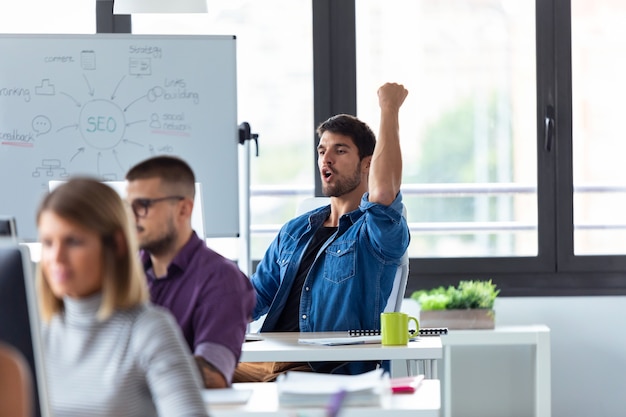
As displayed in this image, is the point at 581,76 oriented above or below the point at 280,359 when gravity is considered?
above

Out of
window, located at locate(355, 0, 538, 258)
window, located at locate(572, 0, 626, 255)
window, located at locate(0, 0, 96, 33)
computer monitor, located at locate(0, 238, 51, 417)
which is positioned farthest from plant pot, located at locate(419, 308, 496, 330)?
computer monitor, located at locate(0, 238, 51, 417)

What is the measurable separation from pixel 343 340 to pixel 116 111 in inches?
73.4

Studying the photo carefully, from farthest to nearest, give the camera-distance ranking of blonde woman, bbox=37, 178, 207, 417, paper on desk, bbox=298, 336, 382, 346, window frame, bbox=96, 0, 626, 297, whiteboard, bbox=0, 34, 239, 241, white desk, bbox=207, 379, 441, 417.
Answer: window frame, bbox=96, 0, 626, 297, whiteboard, bbox=0, 34, 239, 241, paper on desk, bbox=298, 336, 382, 346, white desk, bbox=207, 379, 441, 417, blonde woman, bbox=37, 178, 207, 417

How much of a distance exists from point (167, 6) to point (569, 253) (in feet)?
7.11

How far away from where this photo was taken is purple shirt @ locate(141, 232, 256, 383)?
2.13 m

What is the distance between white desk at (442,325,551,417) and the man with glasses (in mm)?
2164

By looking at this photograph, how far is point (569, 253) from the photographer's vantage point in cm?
480

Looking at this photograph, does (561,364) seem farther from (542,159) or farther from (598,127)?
(598,127)

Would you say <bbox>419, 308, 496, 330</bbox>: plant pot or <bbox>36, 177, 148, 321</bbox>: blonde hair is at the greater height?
<bbox>36, 177, 148, 321</bbox>: blonde hair

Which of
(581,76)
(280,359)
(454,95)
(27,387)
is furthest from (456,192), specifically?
(27,387)

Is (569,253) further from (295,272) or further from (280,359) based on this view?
(280,359)

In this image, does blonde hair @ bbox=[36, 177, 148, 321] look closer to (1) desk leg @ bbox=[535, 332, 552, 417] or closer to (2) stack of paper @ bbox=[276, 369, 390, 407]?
(2) stack of paper @ bbox=[276, 369, 390, 407]

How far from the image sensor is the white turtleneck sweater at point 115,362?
149 cm

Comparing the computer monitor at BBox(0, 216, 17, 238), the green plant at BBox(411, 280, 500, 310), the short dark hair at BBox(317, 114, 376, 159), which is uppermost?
the short dark hair at BBox(317, 114, 376, 159)
